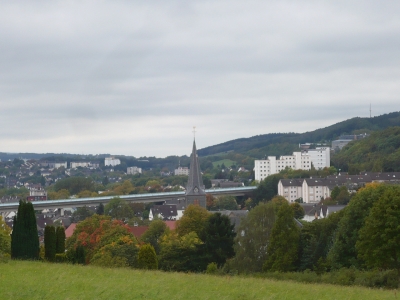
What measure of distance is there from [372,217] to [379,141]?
487 feet

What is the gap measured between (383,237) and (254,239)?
13.2 m

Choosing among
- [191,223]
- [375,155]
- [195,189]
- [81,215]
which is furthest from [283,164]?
[191,223]

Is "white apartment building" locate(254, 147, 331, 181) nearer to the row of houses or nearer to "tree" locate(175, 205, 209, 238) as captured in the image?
the row of houses

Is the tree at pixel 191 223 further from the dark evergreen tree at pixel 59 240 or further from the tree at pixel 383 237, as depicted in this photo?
the dark evergreen tree at pixel 59 240

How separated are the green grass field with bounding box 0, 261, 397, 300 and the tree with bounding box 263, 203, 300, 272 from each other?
18.7 m

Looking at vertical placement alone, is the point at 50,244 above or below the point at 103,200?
above

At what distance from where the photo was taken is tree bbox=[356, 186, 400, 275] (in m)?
34.0

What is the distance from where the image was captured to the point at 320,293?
21.2m

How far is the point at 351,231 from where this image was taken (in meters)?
40.1

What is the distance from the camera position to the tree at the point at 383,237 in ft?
112

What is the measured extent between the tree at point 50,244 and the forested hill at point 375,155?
123 meters

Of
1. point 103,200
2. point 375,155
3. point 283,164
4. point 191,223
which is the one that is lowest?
point 103,200

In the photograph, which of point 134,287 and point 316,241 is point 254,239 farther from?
point 134,287

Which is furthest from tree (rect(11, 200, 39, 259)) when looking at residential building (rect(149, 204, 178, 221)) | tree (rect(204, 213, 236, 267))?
residential building (rect(149, 204, 178, 221))
